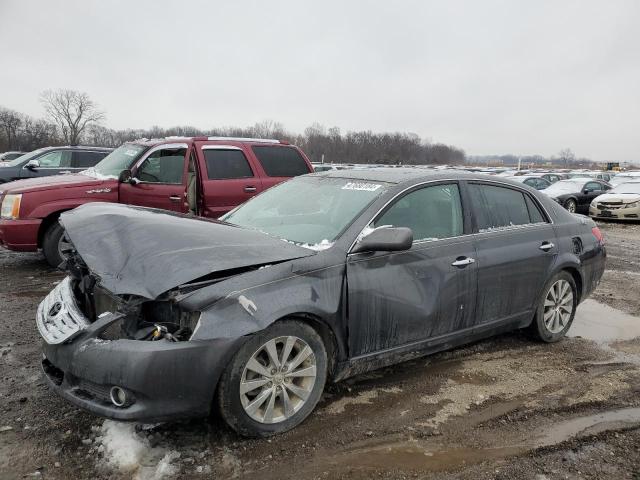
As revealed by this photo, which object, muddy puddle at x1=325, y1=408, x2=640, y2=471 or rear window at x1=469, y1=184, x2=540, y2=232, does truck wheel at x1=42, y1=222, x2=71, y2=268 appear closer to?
rear window at x1=469, y1=184, x2=540, y2=232

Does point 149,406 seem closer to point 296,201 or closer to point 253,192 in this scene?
point 296,201

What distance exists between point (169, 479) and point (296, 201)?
231cm

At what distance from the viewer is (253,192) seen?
757 cm

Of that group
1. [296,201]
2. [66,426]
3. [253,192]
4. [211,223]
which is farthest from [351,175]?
[253,192]

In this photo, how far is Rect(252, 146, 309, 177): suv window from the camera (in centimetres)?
790

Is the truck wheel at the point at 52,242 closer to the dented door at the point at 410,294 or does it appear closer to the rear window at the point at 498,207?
the dented door at the point at 410,294

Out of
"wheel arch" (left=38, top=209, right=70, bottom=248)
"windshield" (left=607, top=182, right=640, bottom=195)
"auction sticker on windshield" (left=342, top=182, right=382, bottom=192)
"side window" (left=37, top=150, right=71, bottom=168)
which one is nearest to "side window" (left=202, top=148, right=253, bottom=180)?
"wheel arch" (left=38, top=209, right=70, bottom=248)

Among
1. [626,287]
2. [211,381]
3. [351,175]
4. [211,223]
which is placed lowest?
[626,287]

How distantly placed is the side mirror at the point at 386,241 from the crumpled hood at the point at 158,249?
361mm

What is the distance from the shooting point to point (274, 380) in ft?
9.98

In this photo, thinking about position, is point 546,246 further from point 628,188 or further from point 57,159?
point 628,188

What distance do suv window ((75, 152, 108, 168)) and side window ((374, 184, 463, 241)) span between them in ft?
36.4

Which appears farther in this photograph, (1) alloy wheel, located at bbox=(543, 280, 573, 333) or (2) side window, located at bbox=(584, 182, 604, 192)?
(2) side window, located at bbox=(584, 182, 604, 192)

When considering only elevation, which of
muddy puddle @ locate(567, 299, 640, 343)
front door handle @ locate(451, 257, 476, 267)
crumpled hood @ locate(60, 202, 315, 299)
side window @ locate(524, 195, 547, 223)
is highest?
side window @ locate(524, 195, 547, 223)
